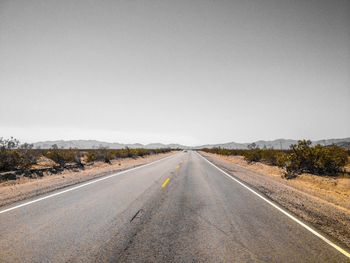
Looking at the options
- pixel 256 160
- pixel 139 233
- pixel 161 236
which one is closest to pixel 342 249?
pixel 161 236

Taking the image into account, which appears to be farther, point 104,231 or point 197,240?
point 104,231

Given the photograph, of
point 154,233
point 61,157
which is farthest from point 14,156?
point 154,233

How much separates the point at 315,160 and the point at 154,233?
1705 cm

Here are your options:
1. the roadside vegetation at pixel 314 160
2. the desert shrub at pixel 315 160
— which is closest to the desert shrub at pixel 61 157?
the roadside vegetation at pixel 314 160

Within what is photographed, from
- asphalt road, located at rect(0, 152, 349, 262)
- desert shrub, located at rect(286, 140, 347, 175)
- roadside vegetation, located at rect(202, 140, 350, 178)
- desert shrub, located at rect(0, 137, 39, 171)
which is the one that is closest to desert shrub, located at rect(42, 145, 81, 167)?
desert shrub, located at rect(0, 137, 39, 171)

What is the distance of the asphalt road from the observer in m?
3.51

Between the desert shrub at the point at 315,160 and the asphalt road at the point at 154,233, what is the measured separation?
12.8 metres

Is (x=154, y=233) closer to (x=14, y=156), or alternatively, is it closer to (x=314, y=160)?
(x=14, y=156)

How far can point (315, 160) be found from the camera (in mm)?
17203

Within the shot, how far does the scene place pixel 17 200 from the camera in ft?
23.1

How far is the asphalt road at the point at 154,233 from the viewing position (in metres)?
3.51

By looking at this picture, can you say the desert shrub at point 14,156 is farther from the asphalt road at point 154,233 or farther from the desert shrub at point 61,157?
the asphalt road at point 154,233

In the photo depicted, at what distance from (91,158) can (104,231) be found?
73.1 feet

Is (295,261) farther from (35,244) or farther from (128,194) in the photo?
(128,194)
